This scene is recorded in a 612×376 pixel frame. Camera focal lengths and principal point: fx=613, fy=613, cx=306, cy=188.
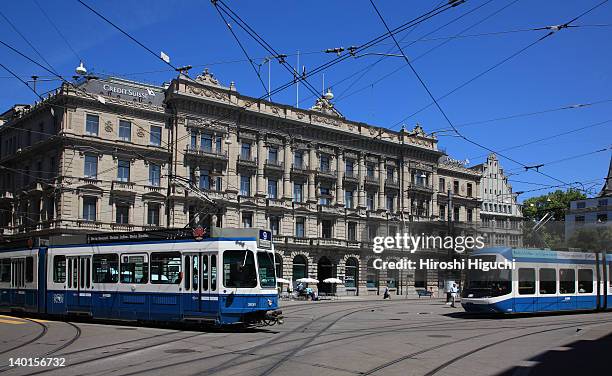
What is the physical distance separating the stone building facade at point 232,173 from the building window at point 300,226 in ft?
0.46

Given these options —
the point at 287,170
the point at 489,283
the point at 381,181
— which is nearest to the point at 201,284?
the point at 489,283

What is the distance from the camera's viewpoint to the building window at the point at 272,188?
194ft

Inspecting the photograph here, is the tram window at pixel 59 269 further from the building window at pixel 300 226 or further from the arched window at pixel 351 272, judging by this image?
the arched window at pixel 351 272

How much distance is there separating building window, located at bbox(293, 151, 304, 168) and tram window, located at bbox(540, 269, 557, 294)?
3587 centimetres

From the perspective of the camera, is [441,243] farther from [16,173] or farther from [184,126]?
[16,173]

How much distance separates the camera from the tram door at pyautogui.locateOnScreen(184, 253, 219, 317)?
62.3ft

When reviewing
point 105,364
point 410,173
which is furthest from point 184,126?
point 105,364

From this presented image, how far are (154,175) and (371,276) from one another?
87.9 ft

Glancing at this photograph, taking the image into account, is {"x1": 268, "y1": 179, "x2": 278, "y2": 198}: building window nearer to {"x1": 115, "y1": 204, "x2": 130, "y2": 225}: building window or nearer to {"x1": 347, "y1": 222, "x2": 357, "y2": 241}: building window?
{"x1": 347, "y1": 222, "x2": 357, "y2": 241}: building window

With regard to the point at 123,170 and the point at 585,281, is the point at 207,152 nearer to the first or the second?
the point at 123,170

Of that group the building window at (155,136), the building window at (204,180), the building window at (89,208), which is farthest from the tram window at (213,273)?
the building window at (204,180)

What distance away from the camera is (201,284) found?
19.2 meters

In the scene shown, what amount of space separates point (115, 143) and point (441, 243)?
3710cm

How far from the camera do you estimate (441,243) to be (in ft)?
224
